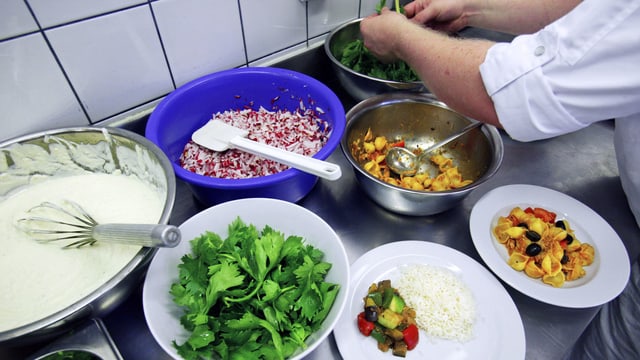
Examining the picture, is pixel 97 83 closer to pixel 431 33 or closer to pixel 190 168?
pixel 190 168

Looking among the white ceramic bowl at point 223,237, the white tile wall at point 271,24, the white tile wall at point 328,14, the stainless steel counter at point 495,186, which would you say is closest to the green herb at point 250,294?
the white ceramic bowl at point 223,237

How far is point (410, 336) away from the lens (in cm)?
67

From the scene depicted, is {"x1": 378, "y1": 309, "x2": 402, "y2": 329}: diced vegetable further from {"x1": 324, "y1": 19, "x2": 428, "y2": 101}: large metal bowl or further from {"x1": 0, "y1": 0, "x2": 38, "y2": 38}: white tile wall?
{"x1": 0, "y1": 0, "x2": 38, "y2": 38}: white tile wall

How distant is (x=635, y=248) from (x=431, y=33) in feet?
2.34

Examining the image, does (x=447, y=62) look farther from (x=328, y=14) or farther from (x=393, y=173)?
(x=328, y=14)

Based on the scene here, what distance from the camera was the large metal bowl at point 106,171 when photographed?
20.6 inches

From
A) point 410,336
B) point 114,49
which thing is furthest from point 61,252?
point 410,336

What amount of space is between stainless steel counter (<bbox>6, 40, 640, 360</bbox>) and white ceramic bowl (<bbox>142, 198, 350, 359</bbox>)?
126 millimetres

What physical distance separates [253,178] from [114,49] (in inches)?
17.9

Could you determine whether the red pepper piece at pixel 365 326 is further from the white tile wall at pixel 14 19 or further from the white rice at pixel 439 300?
the white tile wall at pixel 14 19

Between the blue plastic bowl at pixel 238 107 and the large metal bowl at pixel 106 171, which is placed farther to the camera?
the blue plastic bowl at pixel 238 107

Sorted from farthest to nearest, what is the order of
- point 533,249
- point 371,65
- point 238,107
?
point 371,65 → point 238,107 → point 533,249

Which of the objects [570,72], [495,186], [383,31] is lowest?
[495,186]

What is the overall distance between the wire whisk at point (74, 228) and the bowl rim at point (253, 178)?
0.19 metres
